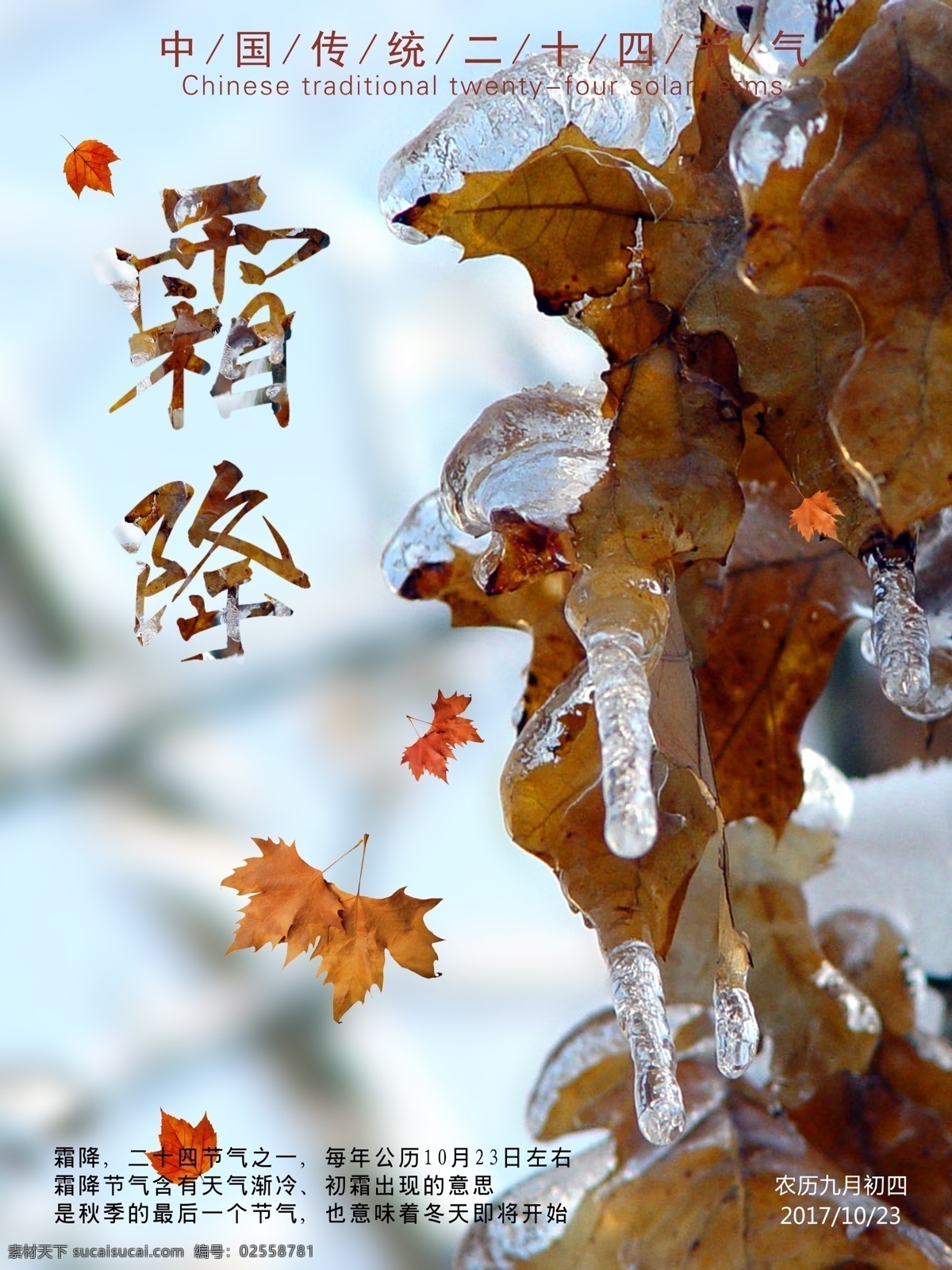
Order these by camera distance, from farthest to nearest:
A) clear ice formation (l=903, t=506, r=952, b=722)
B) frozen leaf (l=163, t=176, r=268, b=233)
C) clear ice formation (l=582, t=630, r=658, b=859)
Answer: frozen leaf (l=163, t=176, r=268, b=233) → clear ice formation (l=903, t=506, r=952, b=722) → clear ice formation (l=582, t=630, r=658, b=859)

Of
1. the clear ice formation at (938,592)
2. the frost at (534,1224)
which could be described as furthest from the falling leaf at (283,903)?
the clear ice formation at (938,592)

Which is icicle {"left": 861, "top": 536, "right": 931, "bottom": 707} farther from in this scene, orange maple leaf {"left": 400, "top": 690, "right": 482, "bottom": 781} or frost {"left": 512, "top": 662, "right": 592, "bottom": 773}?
orange maple leaf {"left": 400, "top": 690, "right": 482, "bottom": 781}

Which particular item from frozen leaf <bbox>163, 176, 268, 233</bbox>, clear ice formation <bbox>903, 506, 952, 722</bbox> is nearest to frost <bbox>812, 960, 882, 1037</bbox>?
clear ice formation <bbox>903, 506, 952, 722</bbox>

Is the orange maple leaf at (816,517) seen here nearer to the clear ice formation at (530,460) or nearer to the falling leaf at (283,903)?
the clear ice formation at (530,460)

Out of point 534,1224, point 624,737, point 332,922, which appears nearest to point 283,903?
point 332,922

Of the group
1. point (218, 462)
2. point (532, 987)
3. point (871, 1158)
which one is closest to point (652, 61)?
point (218, 462)

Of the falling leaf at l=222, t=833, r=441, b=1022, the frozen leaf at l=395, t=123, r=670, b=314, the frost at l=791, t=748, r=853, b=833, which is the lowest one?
the falling leaf at l=222, t=833, r=441, b=1022

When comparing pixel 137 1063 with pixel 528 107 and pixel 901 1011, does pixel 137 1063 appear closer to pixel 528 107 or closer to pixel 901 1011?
pixel 901 1011
